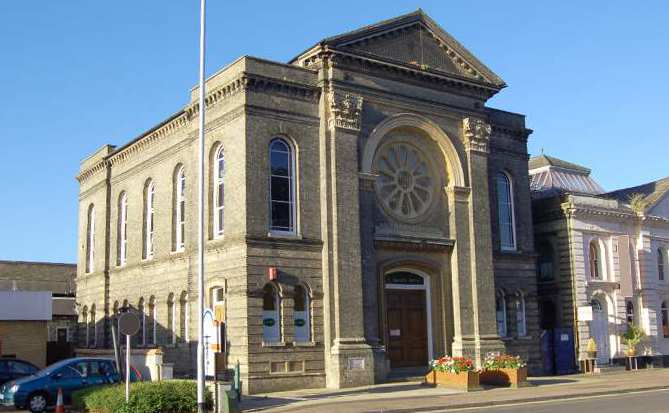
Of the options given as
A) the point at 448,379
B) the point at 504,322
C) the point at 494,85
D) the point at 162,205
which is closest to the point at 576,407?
the point at 448,379

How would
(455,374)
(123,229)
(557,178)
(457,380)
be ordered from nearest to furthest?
(457,380)
(455,374)
(123,229)
(557,178)

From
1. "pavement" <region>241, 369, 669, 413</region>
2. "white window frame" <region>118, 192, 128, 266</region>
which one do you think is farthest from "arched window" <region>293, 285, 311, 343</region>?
"white window frame" <region>118, 192, 128, 266</region>

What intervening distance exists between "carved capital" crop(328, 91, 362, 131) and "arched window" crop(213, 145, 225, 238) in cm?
455

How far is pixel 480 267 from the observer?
33.0 m

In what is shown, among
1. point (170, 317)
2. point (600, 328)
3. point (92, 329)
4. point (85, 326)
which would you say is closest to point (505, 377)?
point (600, 328)

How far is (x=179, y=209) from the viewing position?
114 feet

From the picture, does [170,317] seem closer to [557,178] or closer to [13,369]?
[13,369]

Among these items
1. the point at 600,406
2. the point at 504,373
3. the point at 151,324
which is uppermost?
the point at 151,324

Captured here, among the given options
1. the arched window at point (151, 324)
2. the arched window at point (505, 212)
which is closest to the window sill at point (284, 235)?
the arched window at point (151, 324)

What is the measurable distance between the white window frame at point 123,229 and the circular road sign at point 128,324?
67.2ft

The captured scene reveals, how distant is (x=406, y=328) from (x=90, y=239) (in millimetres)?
21128

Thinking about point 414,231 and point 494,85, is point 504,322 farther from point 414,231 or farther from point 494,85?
point 494,85

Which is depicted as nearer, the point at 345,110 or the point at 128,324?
the point at 128,324

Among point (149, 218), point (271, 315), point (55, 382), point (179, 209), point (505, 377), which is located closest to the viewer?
point (55, 382)
